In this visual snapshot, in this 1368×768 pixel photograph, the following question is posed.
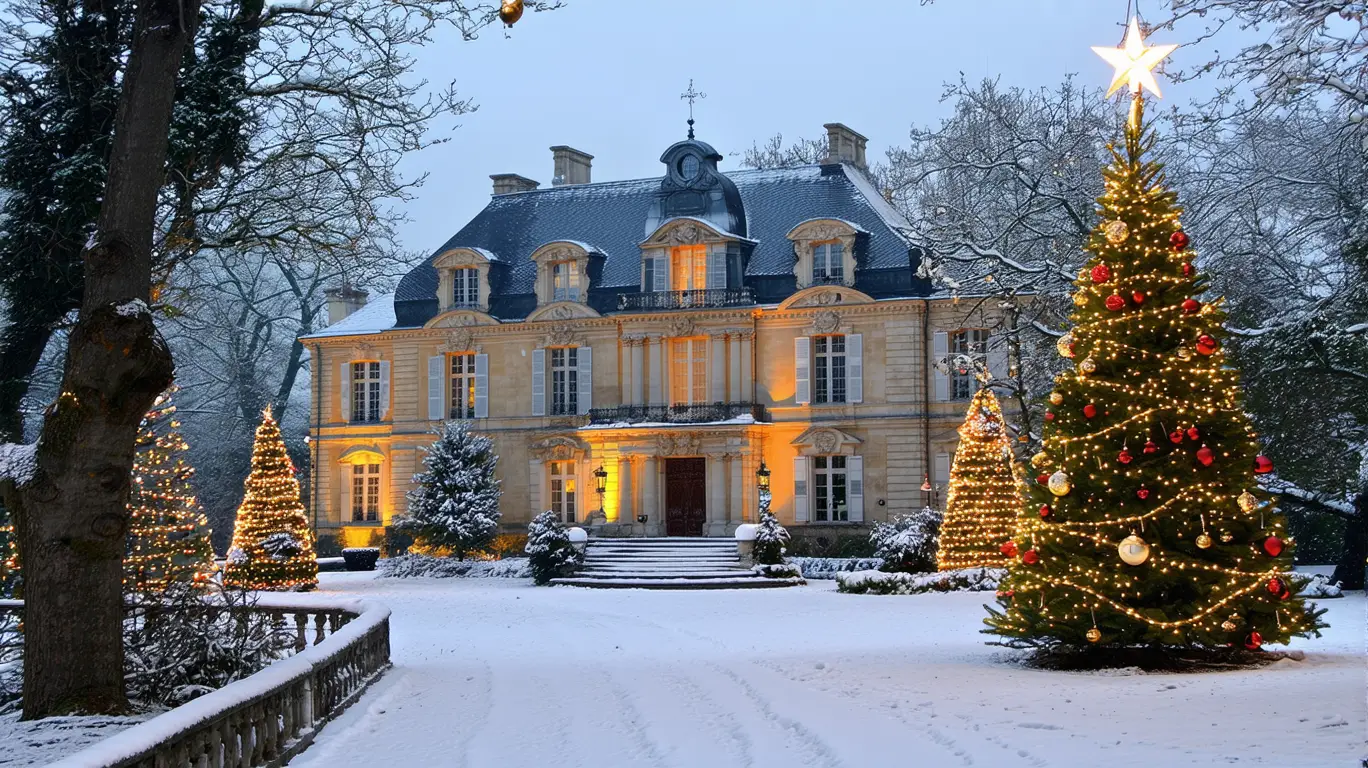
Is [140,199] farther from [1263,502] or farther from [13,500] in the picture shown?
[1263,502]

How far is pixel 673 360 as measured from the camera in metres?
34.0

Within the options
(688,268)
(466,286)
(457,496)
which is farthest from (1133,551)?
(466,286)

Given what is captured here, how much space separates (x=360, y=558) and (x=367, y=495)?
8.96ft

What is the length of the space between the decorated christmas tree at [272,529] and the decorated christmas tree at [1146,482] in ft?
57.0

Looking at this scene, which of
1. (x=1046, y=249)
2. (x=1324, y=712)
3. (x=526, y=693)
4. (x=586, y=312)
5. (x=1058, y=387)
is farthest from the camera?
(x=586, y=312)

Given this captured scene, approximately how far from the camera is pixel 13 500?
32.1 ft

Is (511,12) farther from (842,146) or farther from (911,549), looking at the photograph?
(842,146)

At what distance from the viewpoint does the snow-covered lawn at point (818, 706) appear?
8.32 metres

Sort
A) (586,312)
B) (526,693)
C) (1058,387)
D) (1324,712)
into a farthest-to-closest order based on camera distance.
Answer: (586,312)
(1058,387)
(526,693)
(1324,712)

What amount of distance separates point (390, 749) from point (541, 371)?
26.2m

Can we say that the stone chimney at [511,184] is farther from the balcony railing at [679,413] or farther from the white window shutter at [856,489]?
the white window shutter at [856,489]

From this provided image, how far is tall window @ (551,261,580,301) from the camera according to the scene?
35.2m

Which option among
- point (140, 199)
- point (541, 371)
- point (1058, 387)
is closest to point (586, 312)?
point (541, 371)

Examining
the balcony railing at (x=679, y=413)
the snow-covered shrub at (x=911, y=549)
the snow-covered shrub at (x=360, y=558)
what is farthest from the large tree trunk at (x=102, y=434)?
the snow-covered shrub at (x=360, y=558)
